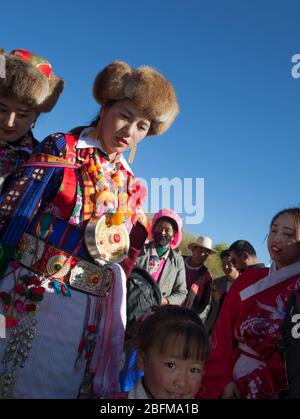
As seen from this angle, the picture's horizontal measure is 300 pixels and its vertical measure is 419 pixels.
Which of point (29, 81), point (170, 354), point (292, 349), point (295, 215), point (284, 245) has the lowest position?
point (170, 354)

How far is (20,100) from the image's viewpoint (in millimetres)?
2352

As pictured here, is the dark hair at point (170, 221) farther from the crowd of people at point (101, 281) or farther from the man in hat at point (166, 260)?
the crowd of people at point (101, 281)

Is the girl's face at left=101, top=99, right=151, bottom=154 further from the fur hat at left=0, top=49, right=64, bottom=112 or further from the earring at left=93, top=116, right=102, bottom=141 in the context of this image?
the fur hat at left=0, top=49, right=64, bottom=112

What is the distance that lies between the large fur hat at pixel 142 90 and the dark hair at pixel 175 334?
1.01 m

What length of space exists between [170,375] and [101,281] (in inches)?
21.6

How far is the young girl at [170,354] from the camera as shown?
220 cm

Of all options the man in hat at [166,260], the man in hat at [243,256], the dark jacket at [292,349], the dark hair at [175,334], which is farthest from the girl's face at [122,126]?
the man in hat at [243,256]

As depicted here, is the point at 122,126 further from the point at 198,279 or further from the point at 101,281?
the point at 198,279

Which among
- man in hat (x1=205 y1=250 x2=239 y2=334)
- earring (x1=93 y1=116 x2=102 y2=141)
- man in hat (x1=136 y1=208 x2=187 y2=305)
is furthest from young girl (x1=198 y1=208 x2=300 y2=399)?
man in hat (x1=205 y1=250 x2=239 y2=334)

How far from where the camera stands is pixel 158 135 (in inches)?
104

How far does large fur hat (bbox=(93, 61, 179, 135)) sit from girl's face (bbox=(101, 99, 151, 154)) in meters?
0.04

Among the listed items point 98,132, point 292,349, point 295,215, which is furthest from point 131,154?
point 292,349

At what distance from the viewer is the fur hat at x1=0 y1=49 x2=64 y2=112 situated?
233 cm

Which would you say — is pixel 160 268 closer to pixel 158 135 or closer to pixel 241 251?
pixel 241 251
